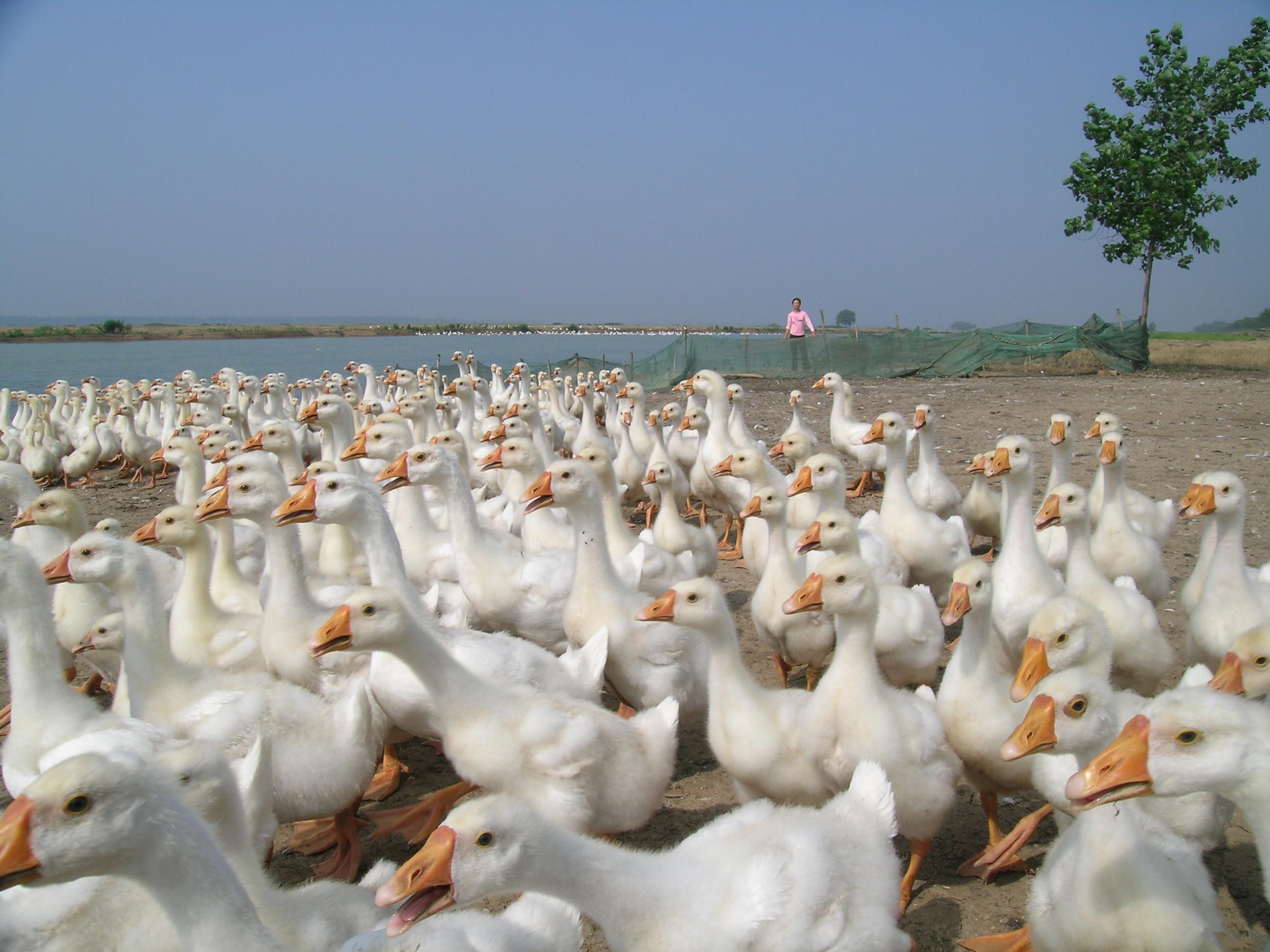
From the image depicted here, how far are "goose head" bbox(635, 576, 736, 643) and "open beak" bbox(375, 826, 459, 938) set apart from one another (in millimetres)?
1856

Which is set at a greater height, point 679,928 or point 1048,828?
point 679,928

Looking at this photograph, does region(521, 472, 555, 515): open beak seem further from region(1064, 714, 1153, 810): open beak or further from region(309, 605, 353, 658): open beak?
region(1064, 714, 1153, 810): open beak

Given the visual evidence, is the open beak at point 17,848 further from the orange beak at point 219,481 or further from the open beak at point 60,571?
the orange beak at point 219,481

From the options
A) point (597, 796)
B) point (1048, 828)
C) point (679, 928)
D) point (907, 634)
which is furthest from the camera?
point (907, 634)

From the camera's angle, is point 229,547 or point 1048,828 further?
point 229,547

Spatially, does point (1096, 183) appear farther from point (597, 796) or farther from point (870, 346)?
point (597, 796)

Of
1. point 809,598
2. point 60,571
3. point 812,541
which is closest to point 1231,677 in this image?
point 809,598

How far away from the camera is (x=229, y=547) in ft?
17.5

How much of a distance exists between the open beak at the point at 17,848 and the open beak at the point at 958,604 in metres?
3.37

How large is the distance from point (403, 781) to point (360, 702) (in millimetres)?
1177

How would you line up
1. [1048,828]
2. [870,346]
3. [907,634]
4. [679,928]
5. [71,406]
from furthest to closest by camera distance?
[870,346] → [71,406] → [907,634] → [1048,828] → [679,928]

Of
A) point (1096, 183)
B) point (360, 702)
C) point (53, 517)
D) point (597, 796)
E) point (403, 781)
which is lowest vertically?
point (403, 781)

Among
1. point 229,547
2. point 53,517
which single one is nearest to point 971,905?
point 229,547

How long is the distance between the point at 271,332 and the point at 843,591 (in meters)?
74.5
